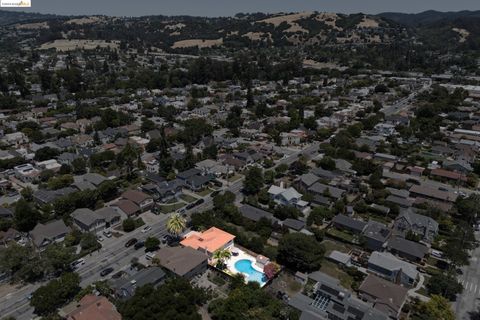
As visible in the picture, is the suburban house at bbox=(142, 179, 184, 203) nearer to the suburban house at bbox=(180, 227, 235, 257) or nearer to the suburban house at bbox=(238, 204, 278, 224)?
the suburban house at bbox=(238, 204, 278, 224)

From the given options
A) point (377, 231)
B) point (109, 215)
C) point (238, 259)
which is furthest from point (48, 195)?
point (377, 231)

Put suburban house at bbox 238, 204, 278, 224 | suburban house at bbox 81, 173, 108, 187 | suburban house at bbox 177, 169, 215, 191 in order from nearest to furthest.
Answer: suburban house at bbox 238, 204, 278, 224
suburban house at bbox 81, 173, 108, 187
suburban house at bbox 177, 169, 215, 191

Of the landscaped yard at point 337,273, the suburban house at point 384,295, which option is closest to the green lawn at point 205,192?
the landscaped yard at point 337,273

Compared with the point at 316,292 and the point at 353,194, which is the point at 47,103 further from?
the point at 316,292

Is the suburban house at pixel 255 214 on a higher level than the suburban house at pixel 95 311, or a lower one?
higher

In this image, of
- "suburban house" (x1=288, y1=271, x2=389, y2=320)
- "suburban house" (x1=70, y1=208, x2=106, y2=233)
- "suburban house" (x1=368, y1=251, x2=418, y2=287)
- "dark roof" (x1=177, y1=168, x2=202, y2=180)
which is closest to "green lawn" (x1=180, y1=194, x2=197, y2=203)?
"dark roof" (x1=177, y1=168, x2=202, y2=180)

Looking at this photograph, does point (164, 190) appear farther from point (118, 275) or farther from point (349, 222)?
point (349, 222)

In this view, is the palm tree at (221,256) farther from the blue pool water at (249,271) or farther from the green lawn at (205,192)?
the green lawn at (205,192)
